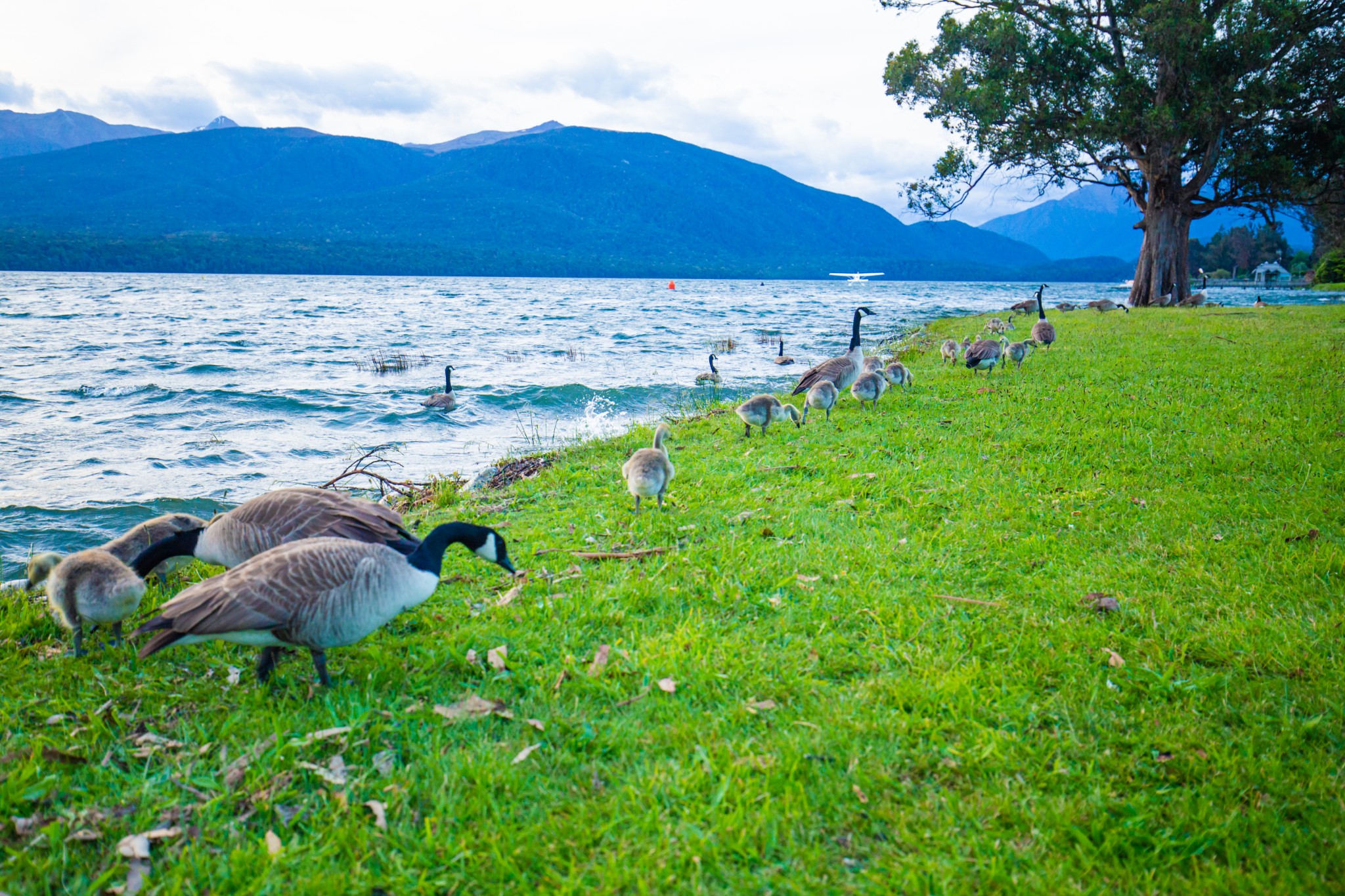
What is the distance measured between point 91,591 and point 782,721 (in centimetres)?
544

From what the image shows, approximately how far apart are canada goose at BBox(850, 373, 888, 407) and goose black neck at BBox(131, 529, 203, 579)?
437 inches

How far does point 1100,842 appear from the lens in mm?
3557

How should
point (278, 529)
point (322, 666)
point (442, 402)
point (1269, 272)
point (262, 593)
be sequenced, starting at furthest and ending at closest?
point (1269, 272) → point (442, 402) → point (278, 529) → point (322, 666) → point (262, 593)

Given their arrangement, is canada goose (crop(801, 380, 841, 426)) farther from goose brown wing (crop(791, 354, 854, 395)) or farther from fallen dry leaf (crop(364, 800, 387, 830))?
→ fallen dry leaf (crop(364, 800, 387, 830))

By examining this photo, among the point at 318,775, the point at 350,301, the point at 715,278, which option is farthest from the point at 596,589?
the point at 715,278

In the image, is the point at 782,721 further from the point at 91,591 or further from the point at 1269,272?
the point at 1269,272

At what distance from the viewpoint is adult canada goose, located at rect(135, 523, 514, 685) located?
452cm

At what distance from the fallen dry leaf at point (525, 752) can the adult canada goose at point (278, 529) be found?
2.51 metres

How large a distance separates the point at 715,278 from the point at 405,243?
265ft

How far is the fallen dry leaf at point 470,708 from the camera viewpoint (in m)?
4.58

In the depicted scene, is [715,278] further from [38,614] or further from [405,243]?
[38,614]

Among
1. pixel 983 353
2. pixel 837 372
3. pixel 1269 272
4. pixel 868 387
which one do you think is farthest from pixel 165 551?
pixel 1269 272

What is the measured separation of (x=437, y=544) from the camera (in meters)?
5.34

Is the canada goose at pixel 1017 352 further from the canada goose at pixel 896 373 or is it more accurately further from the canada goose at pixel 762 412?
the canada goose at pixel 762 412
